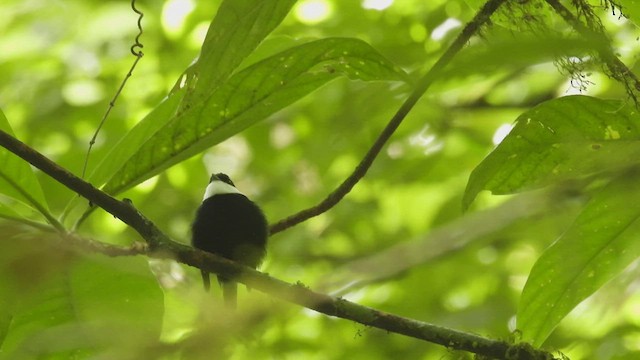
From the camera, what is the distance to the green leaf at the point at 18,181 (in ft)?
6.13

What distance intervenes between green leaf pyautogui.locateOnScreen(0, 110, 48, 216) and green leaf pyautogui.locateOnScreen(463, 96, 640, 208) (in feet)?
3.08

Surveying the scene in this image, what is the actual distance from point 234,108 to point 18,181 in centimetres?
50

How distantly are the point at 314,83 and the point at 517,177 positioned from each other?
472mm

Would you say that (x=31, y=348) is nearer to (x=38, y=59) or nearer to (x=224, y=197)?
(x=224, y=197)

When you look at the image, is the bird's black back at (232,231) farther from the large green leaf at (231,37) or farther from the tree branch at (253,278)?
the large green leaf at (231,37)

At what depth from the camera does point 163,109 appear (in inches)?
80.9

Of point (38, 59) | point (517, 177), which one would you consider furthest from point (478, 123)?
point (517, 177)

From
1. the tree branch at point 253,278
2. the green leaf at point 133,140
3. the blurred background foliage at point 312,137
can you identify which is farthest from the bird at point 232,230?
the tree branch at point 253,278

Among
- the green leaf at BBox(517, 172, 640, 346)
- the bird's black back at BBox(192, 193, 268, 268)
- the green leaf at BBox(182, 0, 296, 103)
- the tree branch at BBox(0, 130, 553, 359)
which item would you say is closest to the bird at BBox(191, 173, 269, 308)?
the bird's black back at BBox(192, 193, 268, 268)

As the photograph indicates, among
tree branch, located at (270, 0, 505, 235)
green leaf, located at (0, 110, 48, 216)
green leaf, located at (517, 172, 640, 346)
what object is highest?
green leaf, located at (0, 110, 48, 216)

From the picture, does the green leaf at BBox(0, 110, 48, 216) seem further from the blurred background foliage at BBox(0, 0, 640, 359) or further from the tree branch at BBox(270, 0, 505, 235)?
the blurred background foliage at BBox(0, 0, 640, 359)

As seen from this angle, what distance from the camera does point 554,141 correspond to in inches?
64.5

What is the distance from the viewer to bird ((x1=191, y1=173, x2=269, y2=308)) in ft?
9.41

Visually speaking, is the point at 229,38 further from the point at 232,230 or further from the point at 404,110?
the point at 232,230
